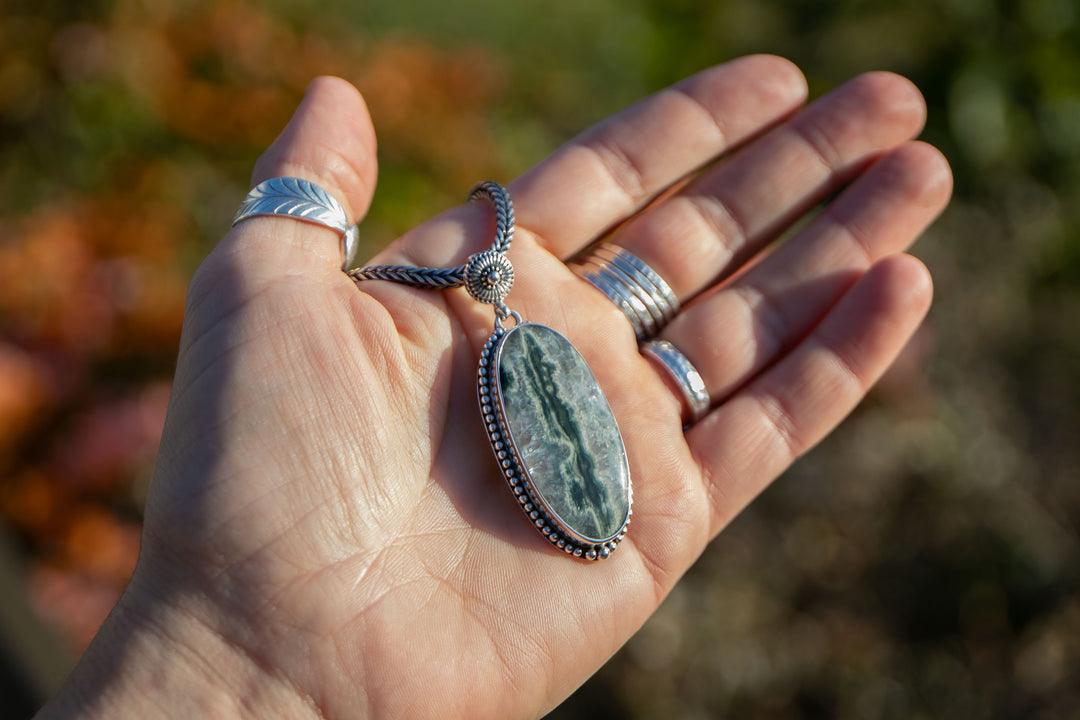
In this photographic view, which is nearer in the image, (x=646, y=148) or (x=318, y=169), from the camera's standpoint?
A: (x=318, y=169)

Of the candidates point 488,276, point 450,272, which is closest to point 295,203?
point 450,272

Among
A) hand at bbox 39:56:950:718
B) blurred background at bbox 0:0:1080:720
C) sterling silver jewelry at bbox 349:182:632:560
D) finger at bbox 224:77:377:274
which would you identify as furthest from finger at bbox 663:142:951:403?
blurred background at bbox 0:0:1080:720

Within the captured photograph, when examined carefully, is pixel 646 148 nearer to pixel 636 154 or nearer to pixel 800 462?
pixel 636 154

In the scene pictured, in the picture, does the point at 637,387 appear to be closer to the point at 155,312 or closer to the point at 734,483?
the point at 734,483

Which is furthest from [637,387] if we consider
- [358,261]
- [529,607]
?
[358,261]

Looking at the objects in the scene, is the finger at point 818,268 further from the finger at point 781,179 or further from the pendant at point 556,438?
the pendant at point 556,438

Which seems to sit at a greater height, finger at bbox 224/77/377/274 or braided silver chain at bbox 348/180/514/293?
finger at bbox 224/77/377/274

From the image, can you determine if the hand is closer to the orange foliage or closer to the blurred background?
the blurred background
